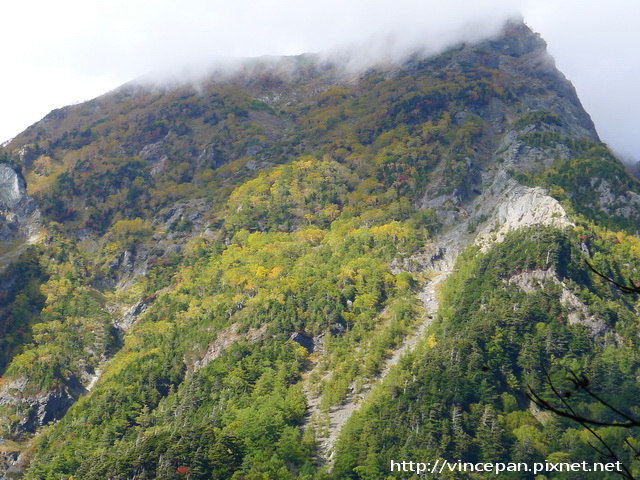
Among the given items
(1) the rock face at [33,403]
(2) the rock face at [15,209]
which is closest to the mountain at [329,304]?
(1) the rock face at [33,403]

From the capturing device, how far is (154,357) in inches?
4744

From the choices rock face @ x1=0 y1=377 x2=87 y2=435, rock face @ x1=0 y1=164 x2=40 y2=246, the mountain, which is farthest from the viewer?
rock face @ x1=0 y1=164 x2=40 y2=246

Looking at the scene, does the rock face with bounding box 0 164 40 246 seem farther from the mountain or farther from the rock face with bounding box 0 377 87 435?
the rock face with bounding box 0 377 87 435

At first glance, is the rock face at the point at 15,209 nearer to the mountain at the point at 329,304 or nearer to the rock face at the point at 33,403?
the mountain at the point at 329,304

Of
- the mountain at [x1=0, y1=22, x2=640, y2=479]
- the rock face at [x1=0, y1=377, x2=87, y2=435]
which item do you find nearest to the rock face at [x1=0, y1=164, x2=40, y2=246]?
the mountain at [x1=0, y1=22, x2=640, y2=479]

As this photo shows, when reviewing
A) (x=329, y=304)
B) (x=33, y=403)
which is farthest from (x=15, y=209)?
(x=329, y=304)

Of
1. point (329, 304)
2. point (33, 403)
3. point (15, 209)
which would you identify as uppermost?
point (15, 209)

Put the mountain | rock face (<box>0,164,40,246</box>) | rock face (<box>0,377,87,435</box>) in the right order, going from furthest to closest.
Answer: rock face (<box>0,164,40,246</box>), rock face (<box>0,377,87,435</box>), the mountain

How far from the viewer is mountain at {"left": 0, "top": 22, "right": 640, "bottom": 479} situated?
88.2 m

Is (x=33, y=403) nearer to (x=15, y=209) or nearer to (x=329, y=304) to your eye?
(x=329, y=304)

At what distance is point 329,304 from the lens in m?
122

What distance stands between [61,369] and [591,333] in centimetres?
10162

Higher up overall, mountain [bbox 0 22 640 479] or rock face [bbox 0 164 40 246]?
rock face [bbox 0 164 40 246]

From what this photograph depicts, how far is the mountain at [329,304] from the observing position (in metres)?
88.2
